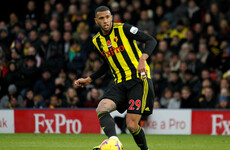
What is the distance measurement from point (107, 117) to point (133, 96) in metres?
0.48

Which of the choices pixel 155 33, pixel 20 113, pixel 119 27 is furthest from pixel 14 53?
pixel 119 27

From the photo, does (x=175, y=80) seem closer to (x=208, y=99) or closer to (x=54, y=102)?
(x=208, y=99)

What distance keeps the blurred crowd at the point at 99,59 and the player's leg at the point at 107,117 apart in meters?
6.16

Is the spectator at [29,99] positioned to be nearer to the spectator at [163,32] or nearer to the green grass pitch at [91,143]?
the green grass pitch at [91,143]

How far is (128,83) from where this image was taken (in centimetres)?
680

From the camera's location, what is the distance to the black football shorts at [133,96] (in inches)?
263

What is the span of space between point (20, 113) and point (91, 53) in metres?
2.86

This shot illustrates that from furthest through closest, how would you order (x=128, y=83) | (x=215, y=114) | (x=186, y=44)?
(x=186, y=44) → (x=215, y=114) → (x=128, y=83)

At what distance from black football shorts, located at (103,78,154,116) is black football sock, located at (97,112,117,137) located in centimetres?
29

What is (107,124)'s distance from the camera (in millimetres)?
6438

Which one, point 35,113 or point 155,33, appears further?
point 155,33

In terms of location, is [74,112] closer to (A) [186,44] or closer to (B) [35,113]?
(B) [35,113]

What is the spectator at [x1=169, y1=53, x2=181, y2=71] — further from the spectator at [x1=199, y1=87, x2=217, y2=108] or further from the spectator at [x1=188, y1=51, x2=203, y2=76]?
the spectator at [x1=199, y1=87, x2=217, y2=108]

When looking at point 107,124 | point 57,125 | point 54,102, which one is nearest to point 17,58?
point 54,102
